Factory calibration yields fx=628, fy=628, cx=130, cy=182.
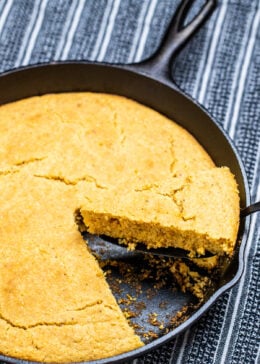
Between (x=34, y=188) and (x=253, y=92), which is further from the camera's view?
(x=253, y=92)

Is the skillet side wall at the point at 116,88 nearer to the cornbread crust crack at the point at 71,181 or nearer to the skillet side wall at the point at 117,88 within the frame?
the skillet side wall at the point at 117,88

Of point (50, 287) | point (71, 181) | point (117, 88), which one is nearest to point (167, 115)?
point (117, 88)

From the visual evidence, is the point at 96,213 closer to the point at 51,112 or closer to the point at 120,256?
the point at 120,256

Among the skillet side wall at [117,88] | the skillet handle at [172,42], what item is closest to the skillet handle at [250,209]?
the skillet side wall at [117,88]

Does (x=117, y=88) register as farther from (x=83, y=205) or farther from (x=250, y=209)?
(x=250, y=209)

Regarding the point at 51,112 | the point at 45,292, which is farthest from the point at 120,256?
the point at 51,112

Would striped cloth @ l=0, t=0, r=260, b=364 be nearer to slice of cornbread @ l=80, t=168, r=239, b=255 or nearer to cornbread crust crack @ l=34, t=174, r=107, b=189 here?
slice of cornbread @ l=80, t=168, r=239, b=255
